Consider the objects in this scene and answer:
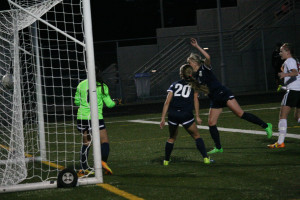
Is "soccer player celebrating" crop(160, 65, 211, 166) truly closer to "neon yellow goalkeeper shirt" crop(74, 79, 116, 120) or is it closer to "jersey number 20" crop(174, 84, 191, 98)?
"jersey number 20" crop(174, 84, 191, 98)

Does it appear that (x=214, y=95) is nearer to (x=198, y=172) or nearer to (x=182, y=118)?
(x=182, y=118)

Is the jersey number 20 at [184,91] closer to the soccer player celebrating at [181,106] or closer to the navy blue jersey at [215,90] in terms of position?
the soccer player celebrating at [181,106]

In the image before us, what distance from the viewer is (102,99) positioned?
865 centimetres

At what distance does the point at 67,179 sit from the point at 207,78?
399 centimetres

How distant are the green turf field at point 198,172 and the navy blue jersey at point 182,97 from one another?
37.6 inches

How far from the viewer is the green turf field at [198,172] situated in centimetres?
688

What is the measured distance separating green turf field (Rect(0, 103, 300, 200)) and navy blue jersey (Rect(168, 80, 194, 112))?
954 mm

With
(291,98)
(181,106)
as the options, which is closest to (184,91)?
(181,106)

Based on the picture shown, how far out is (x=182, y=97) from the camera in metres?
9.12

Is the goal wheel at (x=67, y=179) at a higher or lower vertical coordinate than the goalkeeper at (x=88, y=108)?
lower

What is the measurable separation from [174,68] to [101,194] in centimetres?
2333

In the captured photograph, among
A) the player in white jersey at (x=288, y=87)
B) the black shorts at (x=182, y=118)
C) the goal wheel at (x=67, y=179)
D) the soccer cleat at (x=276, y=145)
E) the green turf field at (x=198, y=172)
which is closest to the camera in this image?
the green turf field at (x=198, y=172)

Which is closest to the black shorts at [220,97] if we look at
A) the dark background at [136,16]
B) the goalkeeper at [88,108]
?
the goalkeeper at [88,108]

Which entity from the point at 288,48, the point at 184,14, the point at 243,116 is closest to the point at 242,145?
the point at 243,116
